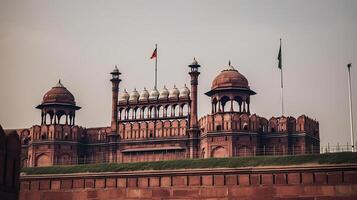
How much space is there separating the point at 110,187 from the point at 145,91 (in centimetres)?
1348

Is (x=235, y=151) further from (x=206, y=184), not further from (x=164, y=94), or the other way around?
(x=206, y=184)

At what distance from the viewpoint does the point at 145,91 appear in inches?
1993

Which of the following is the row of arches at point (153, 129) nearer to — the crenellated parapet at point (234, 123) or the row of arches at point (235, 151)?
the crenellated parapet at point (234, 123)

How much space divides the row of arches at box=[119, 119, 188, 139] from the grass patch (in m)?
8.98

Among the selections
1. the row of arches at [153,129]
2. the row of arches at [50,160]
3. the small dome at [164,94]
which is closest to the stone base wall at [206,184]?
the row of arches at [50,160]

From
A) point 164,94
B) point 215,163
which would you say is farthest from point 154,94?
point 215,163

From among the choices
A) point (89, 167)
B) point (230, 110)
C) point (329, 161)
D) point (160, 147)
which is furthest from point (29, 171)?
point (329, 161)

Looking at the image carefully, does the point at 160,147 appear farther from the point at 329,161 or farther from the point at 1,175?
the point at 1,175

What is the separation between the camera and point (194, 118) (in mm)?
47469

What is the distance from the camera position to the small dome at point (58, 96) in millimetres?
51500

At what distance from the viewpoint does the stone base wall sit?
34.9 metres

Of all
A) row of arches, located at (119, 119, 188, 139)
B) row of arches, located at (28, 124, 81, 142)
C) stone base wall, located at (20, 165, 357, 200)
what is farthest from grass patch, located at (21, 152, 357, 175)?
row of arches, located at (119, 119, 188, 139)

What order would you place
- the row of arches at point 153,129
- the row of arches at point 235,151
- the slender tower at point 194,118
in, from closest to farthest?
the row of arches at point 235,151 → the slender tower at point 194,118 → the row of arches at point 153,129

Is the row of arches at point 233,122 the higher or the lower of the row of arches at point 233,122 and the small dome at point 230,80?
the lower
